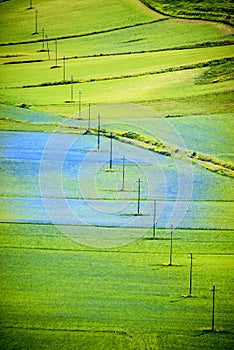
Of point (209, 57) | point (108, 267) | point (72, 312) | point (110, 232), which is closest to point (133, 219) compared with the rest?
point (110, 232)

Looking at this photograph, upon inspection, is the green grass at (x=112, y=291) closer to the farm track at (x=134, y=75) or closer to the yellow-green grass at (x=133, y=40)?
the farm track at (x=134, y=75)

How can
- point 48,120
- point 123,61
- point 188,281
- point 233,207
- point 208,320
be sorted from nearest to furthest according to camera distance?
point 208,320 → point 188,281 → point 233,207 → point 48,120 → point 123,61

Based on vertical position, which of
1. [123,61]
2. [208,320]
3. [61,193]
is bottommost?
[208,320]

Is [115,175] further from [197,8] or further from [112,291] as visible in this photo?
[197,8]

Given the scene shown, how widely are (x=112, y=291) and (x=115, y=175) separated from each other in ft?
17.0

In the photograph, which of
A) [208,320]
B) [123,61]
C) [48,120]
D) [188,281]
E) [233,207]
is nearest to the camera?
[208,320]

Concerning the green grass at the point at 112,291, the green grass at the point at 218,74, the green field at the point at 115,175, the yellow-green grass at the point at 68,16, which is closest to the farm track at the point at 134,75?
the green field at the point at 115,175

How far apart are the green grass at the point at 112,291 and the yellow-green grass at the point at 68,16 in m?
8.21

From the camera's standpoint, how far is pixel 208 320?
17.4 meters

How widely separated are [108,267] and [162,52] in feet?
32.2

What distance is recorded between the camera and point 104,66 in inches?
1088

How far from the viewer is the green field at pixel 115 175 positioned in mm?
17469

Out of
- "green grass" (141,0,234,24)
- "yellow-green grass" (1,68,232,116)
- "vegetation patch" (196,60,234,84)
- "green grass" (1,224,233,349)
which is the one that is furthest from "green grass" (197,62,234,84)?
"green grass" (1,224,233,349)

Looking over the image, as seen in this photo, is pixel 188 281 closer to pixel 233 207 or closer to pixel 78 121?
pixel 233 207
